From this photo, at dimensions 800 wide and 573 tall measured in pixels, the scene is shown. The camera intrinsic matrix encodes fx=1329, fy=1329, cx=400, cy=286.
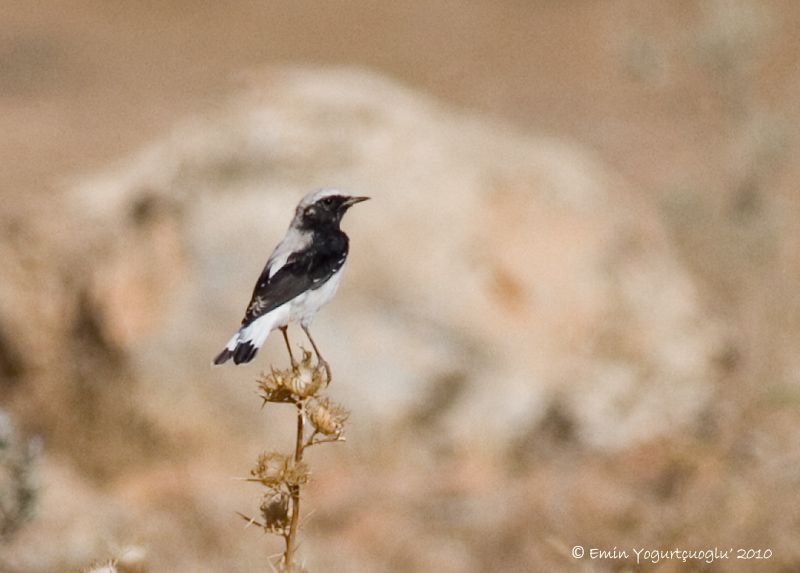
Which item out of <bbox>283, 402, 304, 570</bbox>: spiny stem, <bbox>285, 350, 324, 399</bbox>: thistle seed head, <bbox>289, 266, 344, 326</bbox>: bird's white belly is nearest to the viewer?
<bbox>283, 402, 304, 570</bbox>: spiny stem

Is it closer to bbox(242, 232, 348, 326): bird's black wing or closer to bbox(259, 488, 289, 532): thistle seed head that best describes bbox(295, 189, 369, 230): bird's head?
bbox(242, 232, 348, 326): bird's black wing

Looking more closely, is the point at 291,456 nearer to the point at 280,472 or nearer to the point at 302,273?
the point at 280,472

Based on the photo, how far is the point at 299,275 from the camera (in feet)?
13.3

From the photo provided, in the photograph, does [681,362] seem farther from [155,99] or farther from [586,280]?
[155,99]

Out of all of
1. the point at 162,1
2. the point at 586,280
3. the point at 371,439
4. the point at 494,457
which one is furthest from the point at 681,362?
the point at 162,1

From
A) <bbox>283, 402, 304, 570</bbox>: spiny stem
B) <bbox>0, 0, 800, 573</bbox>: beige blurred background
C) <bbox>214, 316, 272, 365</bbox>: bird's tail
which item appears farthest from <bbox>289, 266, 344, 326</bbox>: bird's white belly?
<bbox>0, 0, 800, 573</bbox>: beige blurred background

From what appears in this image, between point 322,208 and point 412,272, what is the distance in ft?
12.9

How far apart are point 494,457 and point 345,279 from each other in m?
1.39

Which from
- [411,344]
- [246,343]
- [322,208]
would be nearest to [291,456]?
[246,343]

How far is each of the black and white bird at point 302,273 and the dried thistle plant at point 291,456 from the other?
36.0 inches

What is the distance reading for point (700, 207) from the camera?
11219 millimetres

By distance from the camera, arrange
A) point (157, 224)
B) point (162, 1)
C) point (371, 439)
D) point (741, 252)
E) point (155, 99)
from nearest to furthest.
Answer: point (371, 439) < point (157, 224) < point (741, 252) < point (155, 99) < point (162, 1)

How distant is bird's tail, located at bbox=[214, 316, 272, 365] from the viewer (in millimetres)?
3566

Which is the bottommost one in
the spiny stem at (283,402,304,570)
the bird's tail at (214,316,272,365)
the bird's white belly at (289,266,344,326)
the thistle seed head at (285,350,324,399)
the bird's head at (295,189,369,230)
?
the spiny stem at (283,402,304,570)
